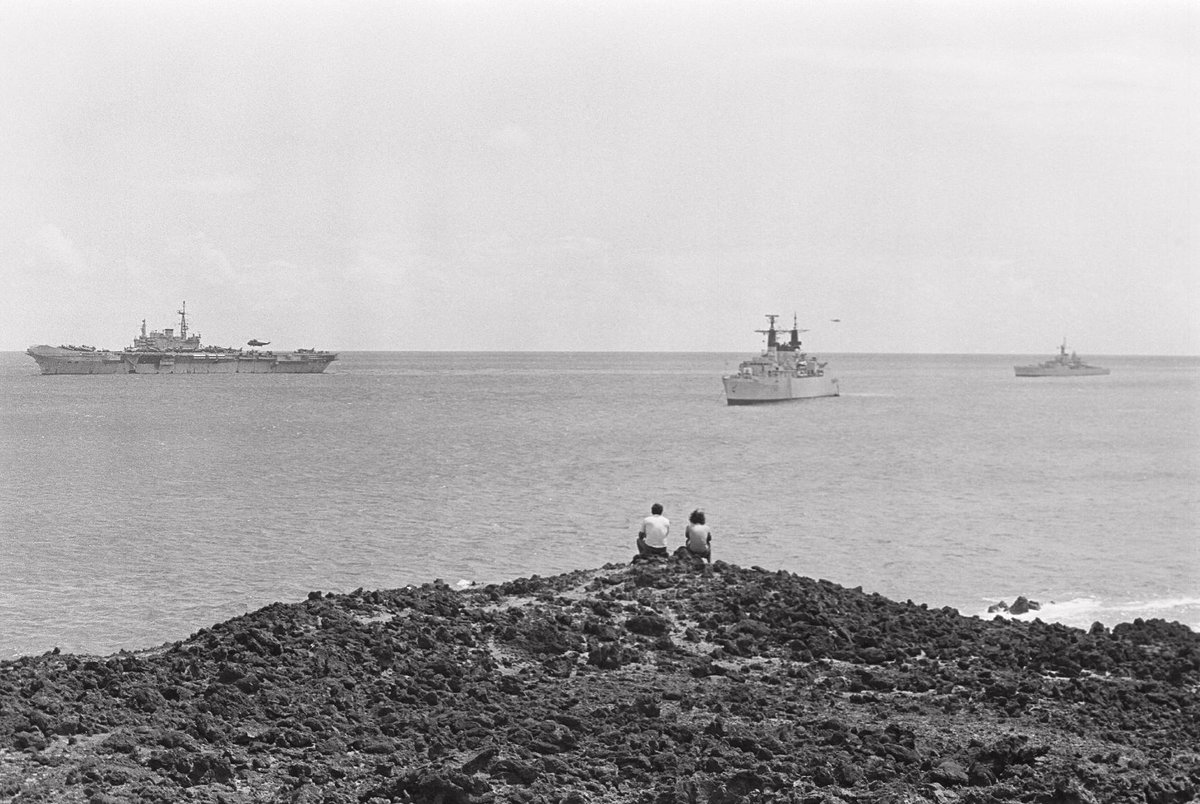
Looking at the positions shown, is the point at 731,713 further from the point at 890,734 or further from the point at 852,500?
the point at 852,500

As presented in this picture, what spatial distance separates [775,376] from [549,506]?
2606 inches

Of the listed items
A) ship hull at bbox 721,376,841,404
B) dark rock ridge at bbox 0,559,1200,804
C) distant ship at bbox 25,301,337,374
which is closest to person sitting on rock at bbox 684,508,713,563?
dark rock ridge at bbox 0,559,1200,804

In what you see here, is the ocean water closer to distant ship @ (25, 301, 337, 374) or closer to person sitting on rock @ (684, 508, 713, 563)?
person sitting on rock @ (684, 508, 713, 563)

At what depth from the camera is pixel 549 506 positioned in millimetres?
40812

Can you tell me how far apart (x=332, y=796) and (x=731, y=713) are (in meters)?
4.25

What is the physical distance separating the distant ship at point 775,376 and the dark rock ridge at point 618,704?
85.9 metres

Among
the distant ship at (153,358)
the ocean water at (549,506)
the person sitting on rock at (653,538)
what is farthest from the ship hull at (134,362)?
the person sitting on rock at (653,538)

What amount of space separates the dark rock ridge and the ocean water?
7.90m

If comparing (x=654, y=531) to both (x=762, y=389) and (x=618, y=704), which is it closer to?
(x=618, y=704)

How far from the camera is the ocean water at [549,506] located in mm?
27125

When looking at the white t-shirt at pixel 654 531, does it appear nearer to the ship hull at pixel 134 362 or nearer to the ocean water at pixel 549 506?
the ocean water at pixel 549 506

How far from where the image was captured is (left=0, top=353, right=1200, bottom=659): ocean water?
89.0 ft

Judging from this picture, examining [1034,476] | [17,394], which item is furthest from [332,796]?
[17,394]

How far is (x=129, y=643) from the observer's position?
21672 millimetres
